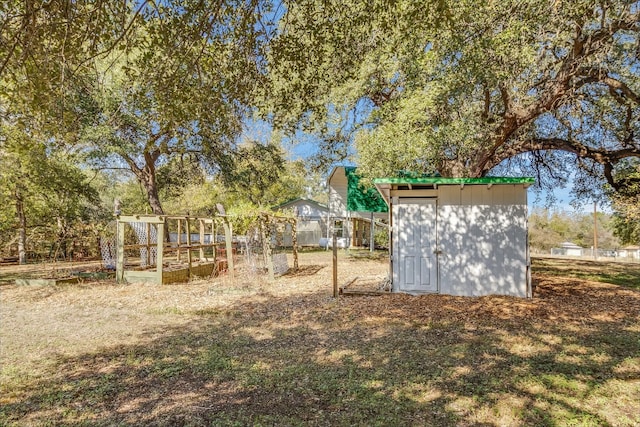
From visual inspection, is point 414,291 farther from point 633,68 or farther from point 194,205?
point 194,205

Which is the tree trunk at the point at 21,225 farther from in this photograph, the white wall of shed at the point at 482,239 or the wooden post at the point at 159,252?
the white wall of shed at the point at 482,239

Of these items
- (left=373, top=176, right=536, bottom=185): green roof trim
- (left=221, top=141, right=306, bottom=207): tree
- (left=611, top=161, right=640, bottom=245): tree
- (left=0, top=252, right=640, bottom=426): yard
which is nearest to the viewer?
(left=0, top=252, right=640, bottom=426): yard

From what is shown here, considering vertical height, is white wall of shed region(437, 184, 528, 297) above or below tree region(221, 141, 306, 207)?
below

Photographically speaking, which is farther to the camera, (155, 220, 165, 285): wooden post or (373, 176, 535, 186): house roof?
(155, 220, 165, 285): wooden post

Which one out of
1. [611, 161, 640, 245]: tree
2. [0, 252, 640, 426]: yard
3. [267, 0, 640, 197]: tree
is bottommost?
[0, 252, 640, 426]: yard

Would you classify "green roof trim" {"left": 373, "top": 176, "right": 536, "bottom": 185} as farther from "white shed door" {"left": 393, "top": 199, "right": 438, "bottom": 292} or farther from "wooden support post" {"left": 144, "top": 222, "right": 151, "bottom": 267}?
"wooden support post" {"left": 144, "top": 222, "right": 151, "bottom": 267}

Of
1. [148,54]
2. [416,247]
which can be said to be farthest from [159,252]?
[148,54]

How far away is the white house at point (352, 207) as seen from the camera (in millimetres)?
21328

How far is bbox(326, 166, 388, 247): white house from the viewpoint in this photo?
2133 centimetres

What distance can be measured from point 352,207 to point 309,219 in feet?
30.4

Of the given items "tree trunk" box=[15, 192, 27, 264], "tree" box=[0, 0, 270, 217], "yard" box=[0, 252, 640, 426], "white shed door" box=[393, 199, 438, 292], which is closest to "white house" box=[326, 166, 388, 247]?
"white shed door" box=[393, 199, 438, 292]

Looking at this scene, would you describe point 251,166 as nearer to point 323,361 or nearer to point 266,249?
point 266,249

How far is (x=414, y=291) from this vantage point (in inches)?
339

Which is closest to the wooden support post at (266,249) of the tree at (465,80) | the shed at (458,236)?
the tree at (465,80)
